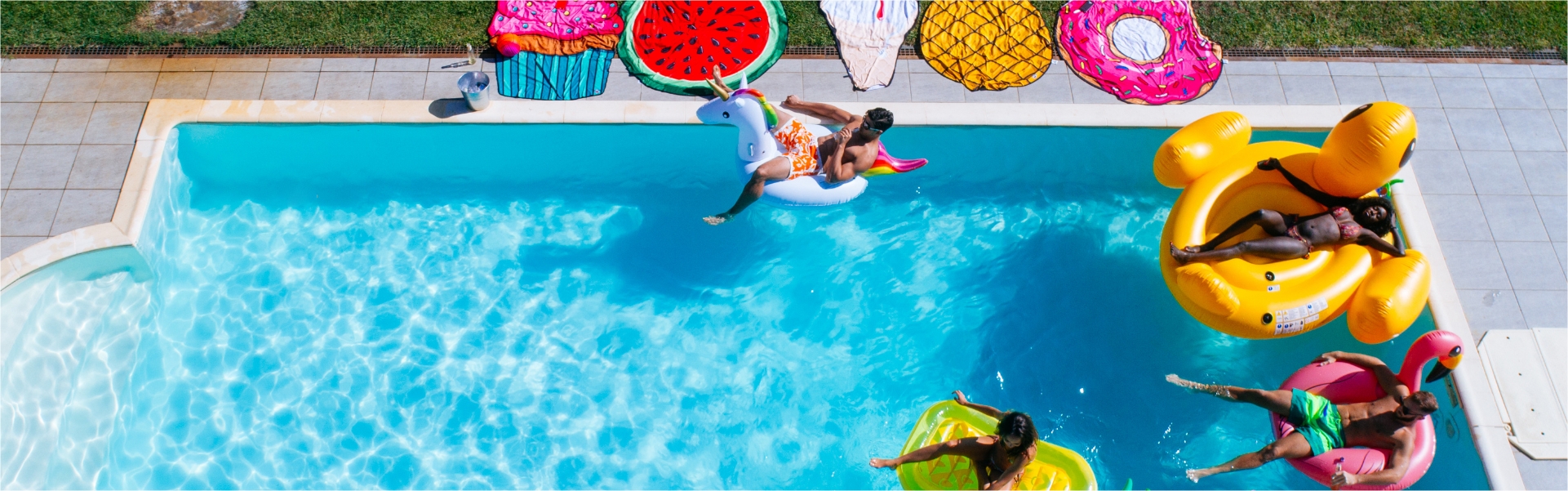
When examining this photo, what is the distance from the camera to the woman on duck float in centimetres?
727

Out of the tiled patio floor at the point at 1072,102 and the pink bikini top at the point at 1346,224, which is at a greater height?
the pink bikini top at the point at 1346,224

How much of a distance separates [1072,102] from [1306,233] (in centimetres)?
238

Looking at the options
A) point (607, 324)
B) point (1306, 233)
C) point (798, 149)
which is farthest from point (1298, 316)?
point (607, 324)

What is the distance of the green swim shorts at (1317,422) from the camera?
6773 mm

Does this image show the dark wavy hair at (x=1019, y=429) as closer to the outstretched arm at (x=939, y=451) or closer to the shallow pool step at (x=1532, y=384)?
the outstretched arm at (x=939, y=451)

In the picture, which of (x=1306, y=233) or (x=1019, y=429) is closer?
(x=1019, y=429)

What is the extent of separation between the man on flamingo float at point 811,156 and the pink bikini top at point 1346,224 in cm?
345

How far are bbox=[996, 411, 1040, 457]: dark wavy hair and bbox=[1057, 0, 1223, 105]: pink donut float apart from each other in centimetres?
392

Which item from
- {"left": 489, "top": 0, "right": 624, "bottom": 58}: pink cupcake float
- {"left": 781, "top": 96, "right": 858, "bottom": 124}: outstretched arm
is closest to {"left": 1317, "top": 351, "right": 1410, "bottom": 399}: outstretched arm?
{"left": 781, "top": 96, "right": 858, "bottom": 124}: outstretched arm

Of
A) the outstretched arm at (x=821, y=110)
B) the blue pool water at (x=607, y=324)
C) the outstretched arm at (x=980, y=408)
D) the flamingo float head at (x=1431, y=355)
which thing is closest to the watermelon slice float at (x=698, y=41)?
the blue pool water at (x=607, y=324)

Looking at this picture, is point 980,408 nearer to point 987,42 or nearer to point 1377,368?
point 1377,368

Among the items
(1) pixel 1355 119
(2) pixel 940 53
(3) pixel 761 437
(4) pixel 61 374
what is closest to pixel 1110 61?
(2) pixel 940 53

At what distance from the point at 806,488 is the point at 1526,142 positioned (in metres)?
7.34

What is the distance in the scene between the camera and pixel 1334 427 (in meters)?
6.81
